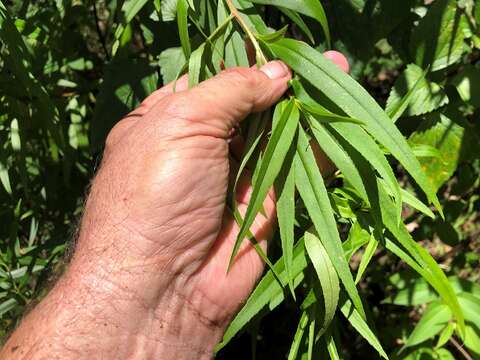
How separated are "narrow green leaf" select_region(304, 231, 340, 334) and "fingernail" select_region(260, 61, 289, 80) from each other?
29 cm

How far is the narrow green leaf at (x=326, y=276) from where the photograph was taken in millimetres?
998

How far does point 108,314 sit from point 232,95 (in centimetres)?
46

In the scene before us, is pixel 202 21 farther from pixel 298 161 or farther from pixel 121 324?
pixel 121 324

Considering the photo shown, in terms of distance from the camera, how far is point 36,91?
1.33 m

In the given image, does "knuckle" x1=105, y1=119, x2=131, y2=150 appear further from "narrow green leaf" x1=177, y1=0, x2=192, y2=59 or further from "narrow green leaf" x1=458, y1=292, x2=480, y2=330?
"narrow green leaf" x1=458, y1=292, x2=480, y2=330

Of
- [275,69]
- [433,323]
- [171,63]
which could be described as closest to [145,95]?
[171,63]

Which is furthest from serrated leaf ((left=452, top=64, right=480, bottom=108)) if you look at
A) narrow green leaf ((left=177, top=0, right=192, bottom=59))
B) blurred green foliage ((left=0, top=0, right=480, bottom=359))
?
narrow green leaf ((left=177, top=0, right=192, bottom=59))

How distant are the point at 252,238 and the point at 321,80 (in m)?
0.30

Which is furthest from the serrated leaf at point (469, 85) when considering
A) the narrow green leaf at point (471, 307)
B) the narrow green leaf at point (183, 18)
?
the narrow green leaf at point (183, 18)

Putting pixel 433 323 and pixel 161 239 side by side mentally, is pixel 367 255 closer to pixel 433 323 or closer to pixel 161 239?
pixel 161 239

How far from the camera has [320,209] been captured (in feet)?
3.25

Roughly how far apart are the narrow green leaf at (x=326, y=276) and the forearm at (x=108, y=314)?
309 millimetres

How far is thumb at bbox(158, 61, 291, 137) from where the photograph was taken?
1089mm

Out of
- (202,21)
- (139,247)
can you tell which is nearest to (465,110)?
(202,21)
